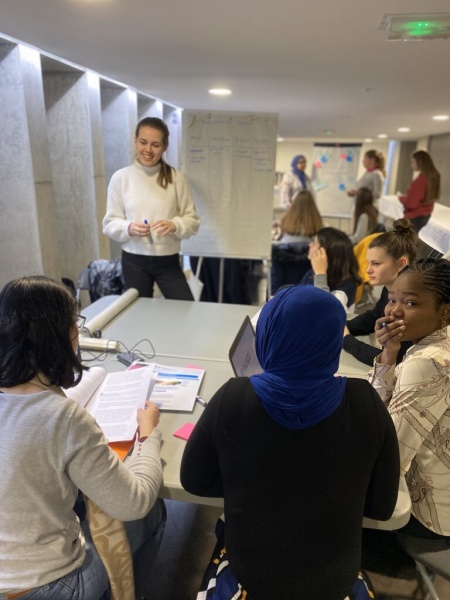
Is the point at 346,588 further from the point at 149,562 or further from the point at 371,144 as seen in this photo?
the point at 371,144

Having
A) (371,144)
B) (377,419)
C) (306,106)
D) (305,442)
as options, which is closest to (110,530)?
(305,442)

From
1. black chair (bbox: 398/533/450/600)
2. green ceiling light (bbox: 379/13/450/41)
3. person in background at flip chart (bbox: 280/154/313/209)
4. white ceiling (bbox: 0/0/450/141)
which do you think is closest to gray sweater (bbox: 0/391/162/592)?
black chair (bbox: 398/533/450/600)

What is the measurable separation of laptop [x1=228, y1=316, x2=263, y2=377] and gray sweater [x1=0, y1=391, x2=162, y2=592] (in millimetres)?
561

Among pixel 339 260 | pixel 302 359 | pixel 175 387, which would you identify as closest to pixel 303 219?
pixel 339 260

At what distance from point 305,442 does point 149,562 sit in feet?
3.70

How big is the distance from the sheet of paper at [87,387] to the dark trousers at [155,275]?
1.15 meters

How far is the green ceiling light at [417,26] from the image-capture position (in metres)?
1.60

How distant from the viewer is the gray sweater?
2.70 feet

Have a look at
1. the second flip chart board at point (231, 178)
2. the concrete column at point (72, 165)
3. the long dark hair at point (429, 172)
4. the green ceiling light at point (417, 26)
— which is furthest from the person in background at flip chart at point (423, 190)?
the concrete column at point (72, 165)

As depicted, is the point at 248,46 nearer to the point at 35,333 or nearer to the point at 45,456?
the point at 35,333

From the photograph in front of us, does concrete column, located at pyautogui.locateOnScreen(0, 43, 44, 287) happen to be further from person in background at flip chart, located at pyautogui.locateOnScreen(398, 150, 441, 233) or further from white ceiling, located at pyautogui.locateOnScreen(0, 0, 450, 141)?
person in background at flip chart, located at pyautogui.locateOnScreen(398, 150, 441, 233)

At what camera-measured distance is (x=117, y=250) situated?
364 centimetres

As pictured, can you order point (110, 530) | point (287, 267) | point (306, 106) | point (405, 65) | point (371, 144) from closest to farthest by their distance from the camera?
1. point (110, 530)
2. point (405, 65)
3. point (287, 267)
4. point (306, 106)
5. point (371, 144)

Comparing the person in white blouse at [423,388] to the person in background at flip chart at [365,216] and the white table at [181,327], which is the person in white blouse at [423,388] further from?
the person in background at flip chart at [365,216]
